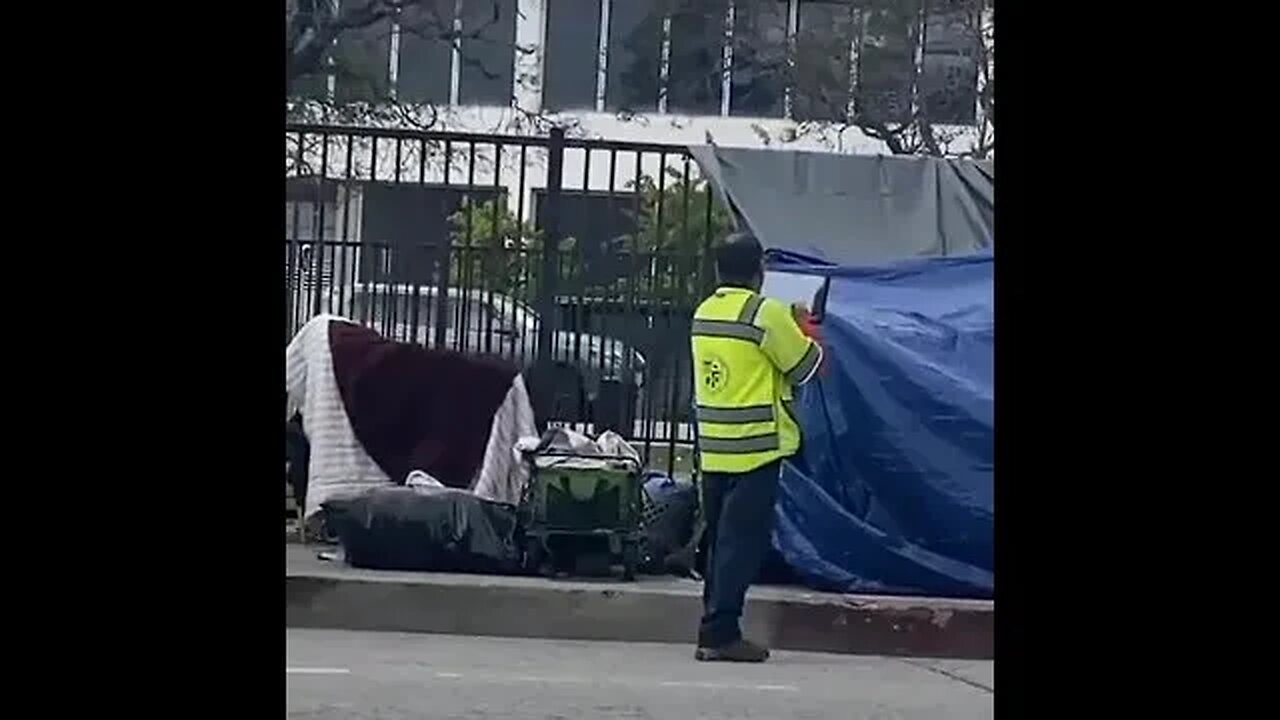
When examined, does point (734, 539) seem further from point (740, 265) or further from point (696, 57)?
point (696, 57)

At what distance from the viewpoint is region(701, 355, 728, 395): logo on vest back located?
23.6 ft

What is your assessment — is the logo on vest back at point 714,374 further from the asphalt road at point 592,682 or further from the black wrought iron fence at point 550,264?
the black wrought iron fence at point 550,264

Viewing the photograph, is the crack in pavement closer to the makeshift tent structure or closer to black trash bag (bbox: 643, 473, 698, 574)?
the makeshift tent structure

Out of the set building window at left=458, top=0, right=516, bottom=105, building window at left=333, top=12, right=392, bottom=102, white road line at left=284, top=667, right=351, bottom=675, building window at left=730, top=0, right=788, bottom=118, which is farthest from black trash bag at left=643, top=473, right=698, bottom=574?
building window at left=730, top=0, right=788, bottom=118

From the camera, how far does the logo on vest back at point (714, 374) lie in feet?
23.6

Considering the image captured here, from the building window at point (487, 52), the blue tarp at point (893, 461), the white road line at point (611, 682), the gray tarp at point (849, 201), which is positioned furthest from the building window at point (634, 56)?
the white road line at point (611, 682)

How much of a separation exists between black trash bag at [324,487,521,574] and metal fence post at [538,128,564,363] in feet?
3.19

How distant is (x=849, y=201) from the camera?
8.84 meters

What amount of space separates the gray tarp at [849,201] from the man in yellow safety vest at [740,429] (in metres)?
1.45

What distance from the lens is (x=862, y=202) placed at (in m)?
8.88
